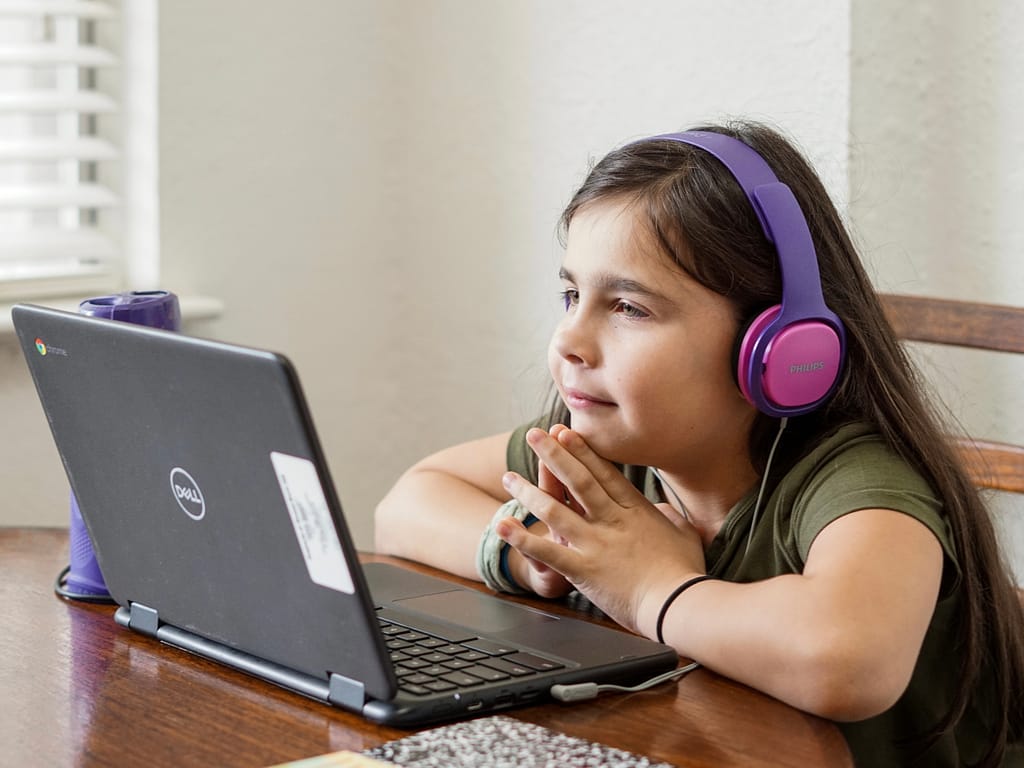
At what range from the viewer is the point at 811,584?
95 cm

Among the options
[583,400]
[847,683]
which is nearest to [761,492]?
[583,400]

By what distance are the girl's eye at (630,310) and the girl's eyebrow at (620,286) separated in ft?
0.04

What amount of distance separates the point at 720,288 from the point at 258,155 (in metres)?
1.26

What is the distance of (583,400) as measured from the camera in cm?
115

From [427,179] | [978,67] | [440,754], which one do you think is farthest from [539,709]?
[427,179]

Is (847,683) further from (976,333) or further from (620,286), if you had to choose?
(976,333)

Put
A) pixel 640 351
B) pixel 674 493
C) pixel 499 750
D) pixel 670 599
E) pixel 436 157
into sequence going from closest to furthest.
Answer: pixel 499 750
pixel 670 599
pixel 640 351
pixel 674 493
pixel 436 157

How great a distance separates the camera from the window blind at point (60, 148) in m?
2.00

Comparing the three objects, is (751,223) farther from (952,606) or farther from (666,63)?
(666,63)

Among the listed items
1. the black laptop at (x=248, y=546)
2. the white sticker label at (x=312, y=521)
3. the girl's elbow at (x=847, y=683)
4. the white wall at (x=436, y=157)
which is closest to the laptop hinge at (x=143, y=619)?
the black laptop at (x=248, y=546)

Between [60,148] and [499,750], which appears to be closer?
[499,750]

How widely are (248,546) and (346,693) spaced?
0.38 ft

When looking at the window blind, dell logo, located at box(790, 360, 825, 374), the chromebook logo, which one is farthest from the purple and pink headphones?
the window blind

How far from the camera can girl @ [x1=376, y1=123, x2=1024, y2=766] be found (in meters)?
1.03
